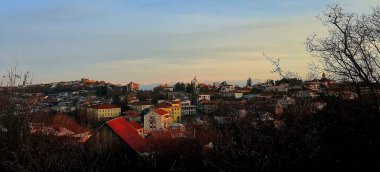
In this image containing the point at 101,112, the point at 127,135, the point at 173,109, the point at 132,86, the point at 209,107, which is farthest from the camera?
the point at 132,86

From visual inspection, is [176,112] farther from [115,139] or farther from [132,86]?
[115,139]

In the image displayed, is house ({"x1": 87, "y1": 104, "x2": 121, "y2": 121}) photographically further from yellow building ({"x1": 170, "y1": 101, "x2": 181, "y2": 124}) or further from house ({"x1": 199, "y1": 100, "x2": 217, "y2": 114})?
house ({"x1": 199, "y1": 100, "x2": 217, "y2": 114})

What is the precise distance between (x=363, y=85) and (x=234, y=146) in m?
2.44

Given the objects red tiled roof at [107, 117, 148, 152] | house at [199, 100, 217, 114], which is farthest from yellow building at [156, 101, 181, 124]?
red tiled roof at [107, 117, 148, 152]

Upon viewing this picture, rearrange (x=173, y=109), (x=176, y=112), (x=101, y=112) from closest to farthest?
(x=101, y=112) < (x=173, y=109) < (x=176, y=112)

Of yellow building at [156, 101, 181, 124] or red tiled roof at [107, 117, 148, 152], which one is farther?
yellow building at [156, 101, 181, 124]

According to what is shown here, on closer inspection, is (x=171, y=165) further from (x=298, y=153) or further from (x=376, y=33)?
(x=376, y=33)

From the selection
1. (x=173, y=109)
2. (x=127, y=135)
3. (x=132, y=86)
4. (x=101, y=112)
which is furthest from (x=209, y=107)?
(x=132, y=86)

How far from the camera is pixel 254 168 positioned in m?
6.80

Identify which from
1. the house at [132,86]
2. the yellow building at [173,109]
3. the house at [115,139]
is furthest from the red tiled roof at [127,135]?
the house at [132,86]

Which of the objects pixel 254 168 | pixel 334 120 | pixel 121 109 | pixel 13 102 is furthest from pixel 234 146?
pixel 121 109

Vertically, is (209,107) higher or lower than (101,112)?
higher

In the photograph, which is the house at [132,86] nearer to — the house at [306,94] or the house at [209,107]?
the house at [209,107]

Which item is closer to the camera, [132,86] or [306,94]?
[306,94]
